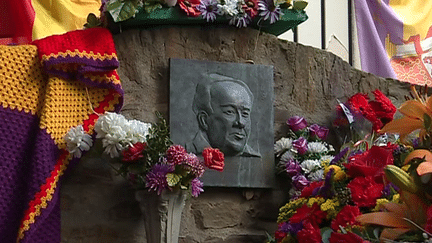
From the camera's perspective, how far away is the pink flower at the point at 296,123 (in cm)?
305

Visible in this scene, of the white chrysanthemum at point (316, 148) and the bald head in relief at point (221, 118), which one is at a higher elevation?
the bald head in relief at point (221, 118)

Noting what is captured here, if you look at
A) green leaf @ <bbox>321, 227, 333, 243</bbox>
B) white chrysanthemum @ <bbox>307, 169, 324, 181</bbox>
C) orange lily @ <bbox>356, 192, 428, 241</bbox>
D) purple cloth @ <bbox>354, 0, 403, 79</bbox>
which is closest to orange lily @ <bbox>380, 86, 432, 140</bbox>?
orange lily @ <bbox>356, 192, 428, 241</bbox>

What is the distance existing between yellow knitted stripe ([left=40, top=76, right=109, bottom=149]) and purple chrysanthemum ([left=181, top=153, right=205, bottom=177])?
0.36 meters

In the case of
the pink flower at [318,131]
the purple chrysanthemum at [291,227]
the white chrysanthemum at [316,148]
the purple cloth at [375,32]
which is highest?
the purple cloth at [375,32]

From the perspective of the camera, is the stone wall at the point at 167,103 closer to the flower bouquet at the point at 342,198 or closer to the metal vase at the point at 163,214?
the metal vase at the point at 163,214

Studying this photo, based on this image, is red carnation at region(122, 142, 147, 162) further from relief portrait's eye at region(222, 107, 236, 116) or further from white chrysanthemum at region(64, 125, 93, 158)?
relief portrait's eye at region(222, 107, 236, 116)

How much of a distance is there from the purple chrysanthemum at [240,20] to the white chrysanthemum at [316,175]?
576mm

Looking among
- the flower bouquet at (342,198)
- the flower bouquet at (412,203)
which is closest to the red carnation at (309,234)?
the flower bouquet at (342,198)

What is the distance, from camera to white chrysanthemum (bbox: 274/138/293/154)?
9.85 ft

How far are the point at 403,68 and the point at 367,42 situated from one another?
0.78 feet

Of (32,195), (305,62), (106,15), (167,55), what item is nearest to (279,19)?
(305,62)

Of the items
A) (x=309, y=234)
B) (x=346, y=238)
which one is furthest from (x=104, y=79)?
(x=346, y=238)

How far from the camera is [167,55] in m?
2.96

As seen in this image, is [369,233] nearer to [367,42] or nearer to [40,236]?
[40,236]
